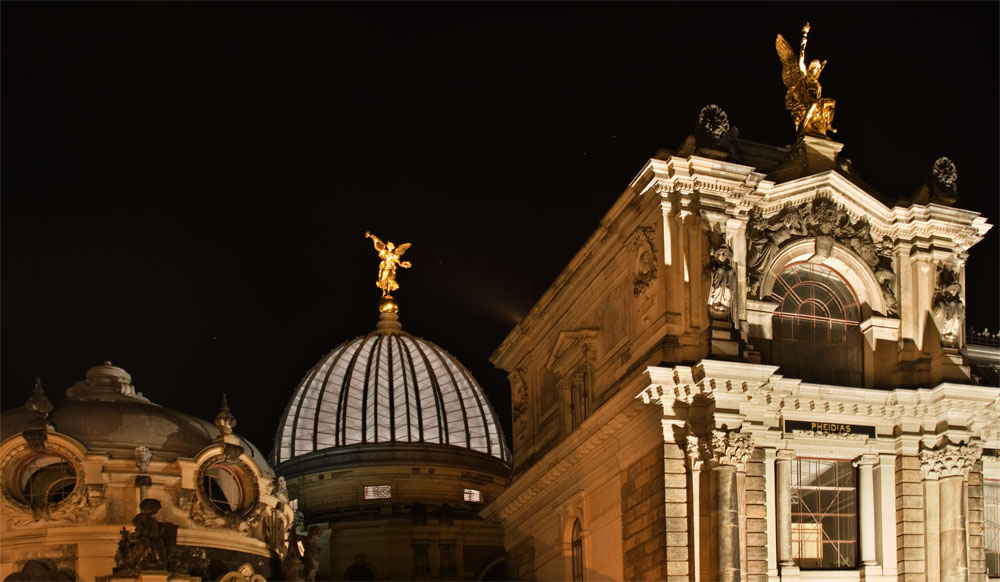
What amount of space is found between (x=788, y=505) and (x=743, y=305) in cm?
493

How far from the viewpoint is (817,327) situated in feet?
119

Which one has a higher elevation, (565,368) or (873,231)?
(873,231)

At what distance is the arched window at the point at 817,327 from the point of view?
35.9 metres

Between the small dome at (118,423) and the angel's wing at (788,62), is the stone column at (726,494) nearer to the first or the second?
the angel's wing at (788,62)

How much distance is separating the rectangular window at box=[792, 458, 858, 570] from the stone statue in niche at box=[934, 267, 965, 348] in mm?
4444

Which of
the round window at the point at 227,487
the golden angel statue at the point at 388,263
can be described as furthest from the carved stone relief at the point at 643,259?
the golden angel statue at the point at 388,263

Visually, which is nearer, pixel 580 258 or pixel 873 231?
pixel 873 231

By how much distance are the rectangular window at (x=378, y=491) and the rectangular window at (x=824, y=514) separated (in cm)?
3364

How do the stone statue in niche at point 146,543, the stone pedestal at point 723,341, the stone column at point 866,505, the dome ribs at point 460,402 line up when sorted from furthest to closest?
1. the dome ribs at point 460,402
2. the stone statue in niche at point 146,543
3. the stone column at point 866,505
4. the stone pedestal at point 723,341

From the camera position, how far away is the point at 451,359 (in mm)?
70250

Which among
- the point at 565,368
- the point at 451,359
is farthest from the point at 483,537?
the point at 565,368

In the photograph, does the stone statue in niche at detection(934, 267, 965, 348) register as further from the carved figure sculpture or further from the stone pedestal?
the carved figure sculpture

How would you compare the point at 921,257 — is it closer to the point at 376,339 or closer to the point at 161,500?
the point at 161,500

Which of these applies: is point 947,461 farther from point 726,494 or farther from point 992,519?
point 726,494
